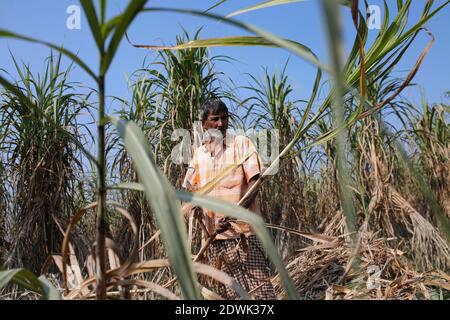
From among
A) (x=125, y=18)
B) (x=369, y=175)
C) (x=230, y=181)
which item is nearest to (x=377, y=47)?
(x=125, y=18)

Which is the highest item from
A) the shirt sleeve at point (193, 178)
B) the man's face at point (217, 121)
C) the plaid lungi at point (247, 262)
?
the man's face at point (217, 121)

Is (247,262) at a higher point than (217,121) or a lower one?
lower

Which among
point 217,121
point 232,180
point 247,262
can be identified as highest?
point 217,121

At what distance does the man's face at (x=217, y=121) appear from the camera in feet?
6.88

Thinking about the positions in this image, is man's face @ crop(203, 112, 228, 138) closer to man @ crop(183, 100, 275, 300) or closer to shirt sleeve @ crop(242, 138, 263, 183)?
man @ crop(183, 100, 275, 300)

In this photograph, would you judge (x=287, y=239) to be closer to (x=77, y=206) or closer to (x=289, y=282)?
(x=77, y=206)

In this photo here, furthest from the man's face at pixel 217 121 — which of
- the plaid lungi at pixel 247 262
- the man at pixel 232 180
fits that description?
the plaid lungi at pixel 247 262

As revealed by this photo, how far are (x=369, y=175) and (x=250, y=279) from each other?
1.86 meters

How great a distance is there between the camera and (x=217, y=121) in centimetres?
210

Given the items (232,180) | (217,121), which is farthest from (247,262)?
(217,121)

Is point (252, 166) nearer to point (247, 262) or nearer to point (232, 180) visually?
point (232, 180)

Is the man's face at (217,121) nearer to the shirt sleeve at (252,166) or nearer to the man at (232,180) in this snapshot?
the man at (232,180)

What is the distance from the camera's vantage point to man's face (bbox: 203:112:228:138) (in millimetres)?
2096
